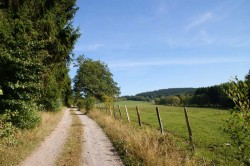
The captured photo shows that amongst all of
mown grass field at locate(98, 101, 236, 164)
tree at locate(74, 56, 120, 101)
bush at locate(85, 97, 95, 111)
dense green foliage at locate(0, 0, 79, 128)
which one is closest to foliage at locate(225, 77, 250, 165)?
mown grass field at locate(98, 101, 236, 164)

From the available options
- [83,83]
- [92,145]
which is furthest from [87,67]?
[92,145]

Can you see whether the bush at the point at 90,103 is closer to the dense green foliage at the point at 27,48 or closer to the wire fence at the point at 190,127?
the wire fence at the point at 190,127

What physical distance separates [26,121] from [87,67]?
245 ft

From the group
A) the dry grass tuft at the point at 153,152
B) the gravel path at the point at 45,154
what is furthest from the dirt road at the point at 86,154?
the dry grass tuft at the point at 153,152

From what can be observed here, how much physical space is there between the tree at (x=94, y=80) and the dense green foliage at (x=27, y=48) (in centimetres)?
6490

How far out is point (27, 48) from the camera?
1312cm

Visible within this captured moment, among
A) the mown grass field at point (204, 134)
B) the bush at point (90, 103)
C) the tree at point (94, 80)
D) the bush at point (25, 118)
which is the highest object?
the tree at point (94, 80)

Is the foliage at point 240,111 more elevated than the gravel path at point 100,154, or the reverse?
the foliage at point 240,111

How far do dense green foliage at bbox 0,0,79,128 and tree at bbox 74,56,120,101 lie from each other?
64899 mm

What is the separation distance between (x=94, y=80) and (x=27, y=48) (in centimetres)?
7309

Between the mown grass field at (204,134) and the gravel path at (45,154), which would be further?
the mown grass field at (204,134)

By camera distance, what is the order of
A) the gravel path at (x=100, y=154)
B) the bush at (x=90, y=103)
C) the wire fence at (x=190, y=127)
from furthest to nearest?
the bush at (x=90, y=103)
the wire fence at (x=190, y=127)
the gravel path at (x=100, y=154)

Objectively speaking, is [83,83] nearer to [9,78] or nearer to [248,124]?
[9,78]

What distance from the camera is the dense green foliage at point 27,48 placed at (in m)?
12.6
